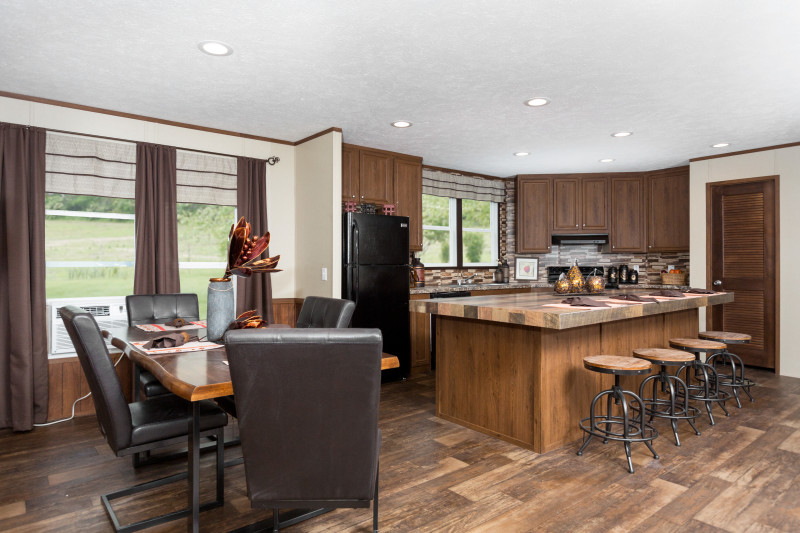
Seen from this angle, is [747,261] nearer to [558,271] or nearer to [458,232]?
[558,271]

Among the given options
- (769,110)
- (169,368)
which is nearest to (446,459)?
(169,368)

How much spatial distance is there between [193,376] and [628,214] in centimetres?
609

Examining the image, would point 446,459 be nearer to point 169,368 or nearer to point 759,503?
point 759,503

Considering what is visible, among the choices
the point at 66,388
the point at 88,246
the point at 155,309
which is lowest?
the point at 66,388

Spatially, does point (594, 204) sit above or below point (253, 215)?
above

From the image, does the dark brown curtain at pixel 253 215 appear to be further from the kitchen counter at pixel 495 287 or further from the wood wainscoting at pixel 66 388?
the kitchen counter at pixel 495 287

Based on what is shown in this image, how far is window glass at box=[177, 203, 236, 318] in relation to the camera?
180 inches

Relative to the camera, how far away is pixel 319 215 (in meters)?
4.76

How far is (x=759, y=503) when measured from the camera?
7.98ft

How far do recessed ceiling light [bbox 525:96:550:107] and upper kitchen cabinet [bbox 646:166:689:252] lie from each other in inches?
127

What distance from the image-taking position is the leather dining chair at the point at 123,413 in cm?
194

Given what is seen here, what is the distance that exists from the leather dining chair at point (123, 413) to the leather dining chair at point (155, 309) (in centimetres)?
102

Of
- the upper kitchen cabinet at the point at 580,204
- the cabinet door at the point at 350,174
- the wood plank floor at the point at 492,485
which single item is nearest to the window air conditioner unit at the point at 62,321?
the wood plank floor at the point at 492,485

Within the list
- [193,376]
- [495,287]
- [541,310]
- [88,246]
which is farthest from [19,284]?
[495,287]
